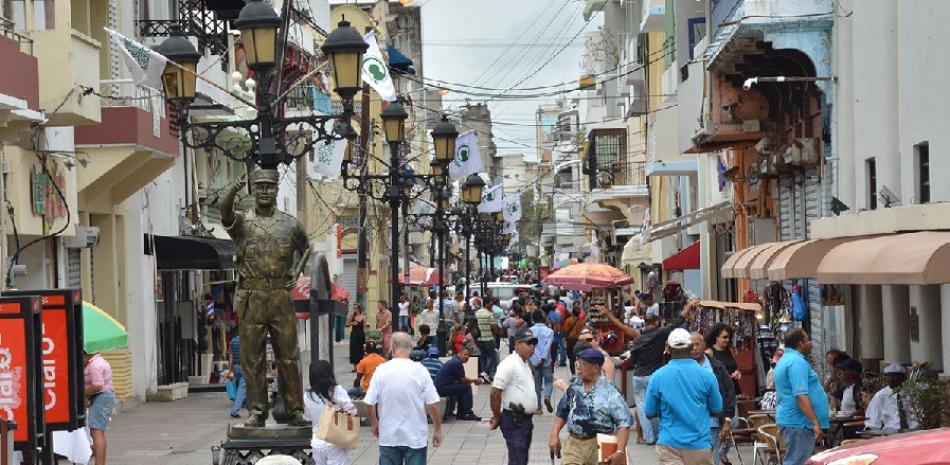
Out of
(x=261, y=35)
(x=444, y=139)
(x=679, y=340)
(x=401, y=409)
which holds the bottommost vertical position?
(x=401, y=409)

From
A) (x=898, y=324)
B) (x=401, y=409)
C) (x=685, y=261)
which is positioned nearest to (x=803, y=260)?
(x=898, y=324)

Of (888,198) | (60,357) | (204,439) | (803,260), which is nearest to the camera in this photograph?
(60,357)

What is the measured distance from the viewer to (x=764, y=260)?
18219 mm

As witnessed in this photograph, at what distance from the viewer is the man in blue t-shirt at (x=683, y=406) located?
39.0 ft

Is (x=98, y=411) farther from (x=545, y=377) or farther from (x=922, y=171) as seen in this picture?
(x=545, y=377)

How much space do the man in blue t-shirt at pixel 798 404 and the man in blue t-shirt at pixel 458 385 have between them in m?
9.84

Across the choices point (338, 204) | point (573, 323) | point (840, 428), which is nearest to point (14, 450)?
point (840, 428)

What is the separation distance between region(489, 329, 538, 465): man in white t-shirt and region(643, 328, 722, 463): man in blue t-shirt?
2.17 m

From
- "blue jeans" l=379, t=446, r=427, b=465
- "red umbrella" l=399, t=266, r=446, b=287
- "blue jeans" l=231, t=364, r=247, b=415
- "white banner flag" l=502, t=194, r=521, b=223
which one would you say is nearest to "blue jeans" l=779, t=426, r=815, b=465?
"blue jeans" l=379, t=446, r=427, b=465

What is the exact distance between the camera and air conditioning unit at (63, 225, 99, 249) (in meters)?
24.5

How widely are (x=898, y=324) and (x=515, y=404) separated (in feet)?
19.4

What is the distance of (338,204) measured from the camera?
165ft

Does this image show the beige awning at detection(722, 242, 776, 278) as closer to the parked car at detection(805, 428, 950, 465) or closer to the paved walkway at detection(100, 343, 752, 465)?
the paved walkway at detection(100, 343, 752, 465)

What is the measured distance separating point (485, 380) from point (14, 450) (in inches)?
736
